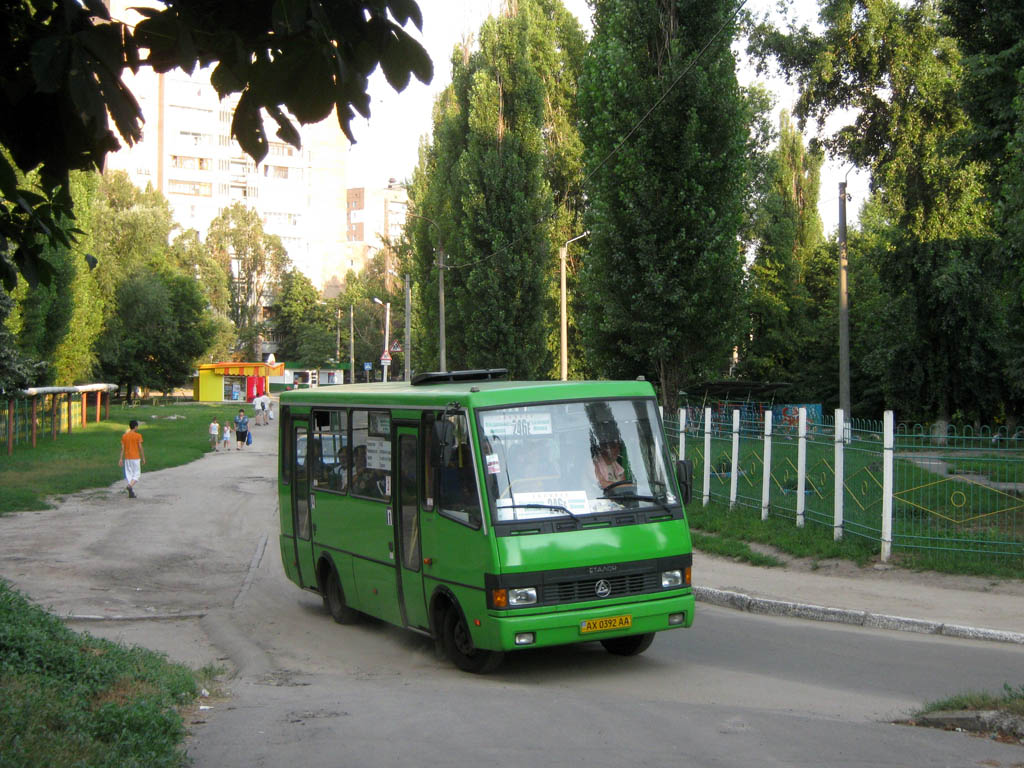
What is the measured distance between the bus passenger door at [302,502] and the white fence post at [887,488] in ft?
23.2

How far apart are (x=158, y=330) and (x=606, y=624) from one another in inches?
2770

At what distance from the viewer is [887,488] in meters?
13.5

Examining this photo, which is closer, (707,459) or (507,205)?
(707,459)

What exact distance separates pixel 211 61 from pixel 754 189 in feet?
160

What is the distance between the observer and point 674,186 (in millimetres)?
23500

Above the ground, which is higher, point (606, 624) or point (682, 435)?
point (682, 435)

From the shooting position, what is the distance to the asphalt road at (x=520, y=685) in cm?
630

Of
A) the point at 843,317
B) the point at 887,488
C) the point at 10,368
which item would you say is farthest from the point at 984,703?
the point at 10,368

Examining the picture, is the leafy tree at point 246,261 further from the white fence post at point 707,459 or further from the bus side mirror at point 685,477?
the bus side mirror at point 685,477

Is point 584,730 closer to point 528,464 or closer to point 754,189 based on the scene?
point 528,464

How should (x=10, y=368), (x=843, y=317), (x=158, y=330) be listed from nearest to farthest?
(x=843, y=317) → (x=10, y=368) → (x=158, y=330)

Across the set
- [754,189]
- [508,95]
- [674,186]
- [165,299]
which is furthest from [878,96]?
[165,299]

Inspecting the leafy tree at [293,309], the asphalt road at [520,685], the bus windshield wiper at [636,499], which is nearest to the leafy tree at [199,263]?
the leafy tree at [293,309]

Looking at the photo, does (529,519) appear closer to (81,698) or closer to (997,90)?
(81,698)
